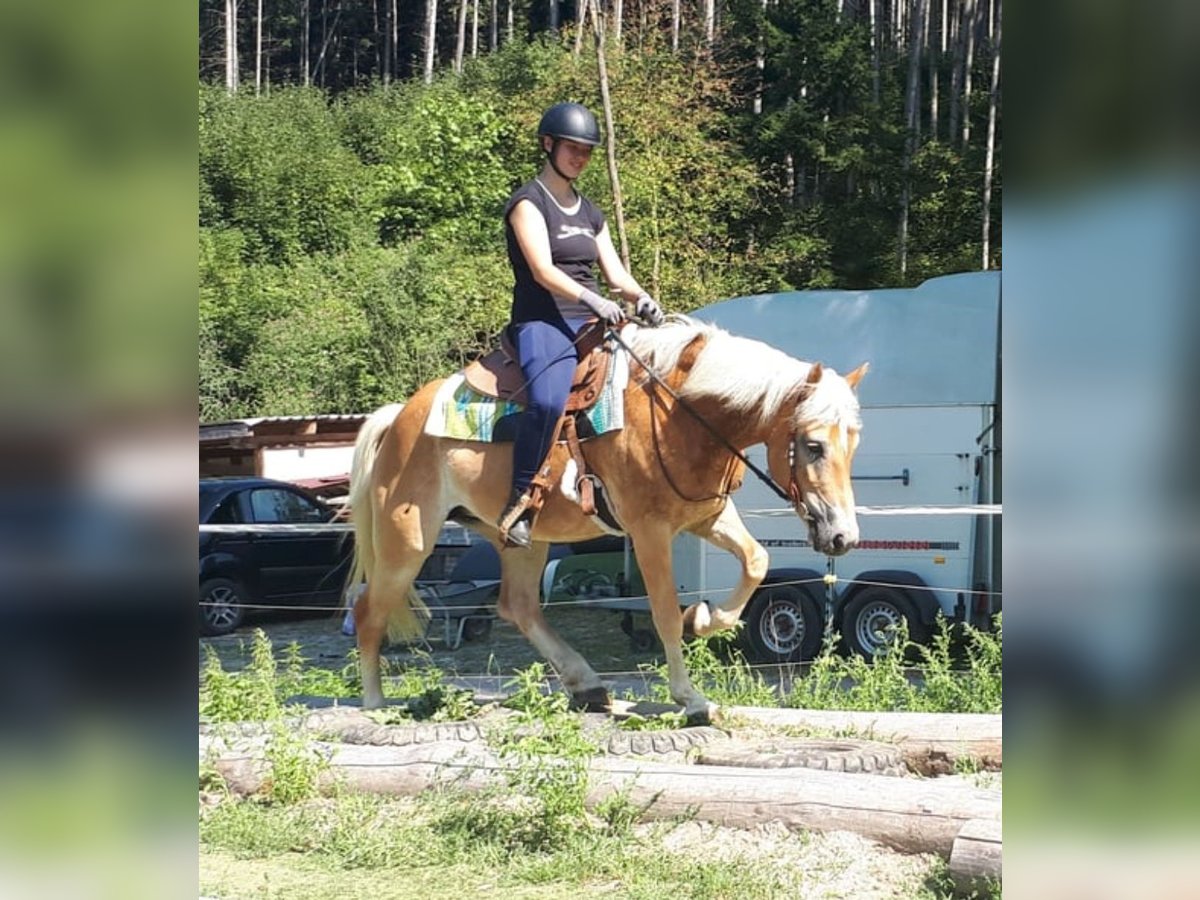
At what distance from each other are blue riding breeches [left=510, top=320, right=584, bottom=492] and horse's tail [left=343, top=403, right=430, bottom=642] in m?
1.04

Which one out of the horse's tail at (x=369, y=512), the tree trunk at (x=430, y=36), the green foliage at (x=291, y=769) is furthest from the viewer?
the tree trunk at (x=430, y=36)

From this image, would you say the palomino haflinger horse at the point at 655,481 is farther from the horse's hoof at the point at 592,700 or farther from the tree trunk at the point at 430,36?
the tree trunk at the point at 430,36

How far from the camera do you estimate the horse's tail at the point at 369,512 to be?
5.89m

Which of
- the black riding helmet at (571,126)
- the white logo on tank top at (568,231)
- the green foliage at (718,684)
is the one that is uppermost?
the black riding helmet at (571,126)

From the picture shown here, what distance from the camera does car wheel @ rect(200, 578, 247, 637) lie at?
1166cm

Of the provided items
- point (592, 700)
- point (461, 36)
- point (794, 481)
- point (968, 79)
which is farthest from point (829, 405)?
point (461, 36)

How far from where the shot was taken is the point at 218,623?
1178 cm

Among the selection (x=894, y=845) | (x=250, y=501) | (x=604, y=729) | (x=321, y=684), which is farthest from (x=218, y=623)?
(x=894, y=845)

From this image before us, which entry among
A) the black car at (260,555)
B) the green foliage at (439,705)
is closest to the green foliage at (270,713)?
the green foliage at (439,705)

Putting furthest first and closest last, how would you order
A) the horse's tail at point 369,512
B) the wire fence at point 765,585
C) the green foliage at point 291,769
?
the wire fence at point 765,585, the horse's tail at point 369,512, the green foliage at point 291,769

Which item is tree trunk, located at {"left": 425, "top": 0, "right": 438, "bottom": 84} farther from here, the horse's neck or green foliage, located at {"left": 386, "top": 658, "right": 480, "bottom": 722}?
the horse's neck

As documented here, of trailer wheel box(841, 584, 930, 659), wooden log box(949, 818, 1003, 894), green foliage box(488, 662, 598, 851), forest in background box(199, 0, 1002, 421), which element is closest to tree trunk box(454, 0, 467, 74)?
forest in background box(199, 0, 1002, 421)

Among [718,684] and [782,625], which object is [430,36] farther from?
[718,684]
